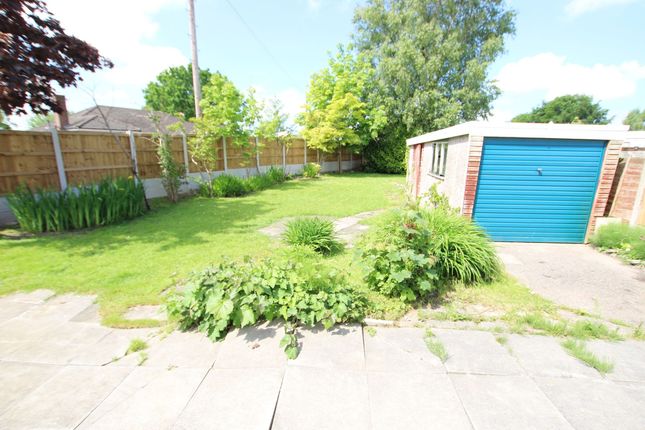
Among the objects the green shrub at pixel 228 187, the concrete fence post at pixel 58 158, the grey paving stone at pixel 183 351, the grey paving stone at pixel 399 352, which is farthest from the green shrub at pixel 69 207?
the grey paving stone at pixel 399 352

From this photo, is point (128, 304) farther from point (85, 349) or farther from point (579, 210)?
point (579, 210)

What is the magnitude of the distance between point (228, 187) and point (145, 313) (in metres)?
7.74

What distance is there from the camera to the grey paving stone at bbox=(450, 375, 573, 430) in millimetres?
1727

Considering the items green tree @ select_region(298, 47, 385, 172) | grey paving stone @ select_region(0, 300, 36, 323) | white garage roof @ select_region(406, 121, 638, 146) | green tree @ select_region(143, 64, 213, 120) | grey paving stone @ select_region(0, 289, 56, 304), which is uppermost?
green tree @ select_region(143, 64, 213, 120)

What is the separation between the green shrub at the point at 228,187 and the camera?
33.7 ft

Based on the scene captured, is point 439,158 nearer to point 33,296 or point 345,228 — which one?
point 345,228

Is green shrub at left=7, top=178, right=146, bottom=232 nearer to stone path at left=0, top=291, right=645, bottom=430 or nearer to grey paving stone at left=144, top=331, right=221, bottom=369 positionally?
stone path at left=0, top=291, right=645, bottom=430

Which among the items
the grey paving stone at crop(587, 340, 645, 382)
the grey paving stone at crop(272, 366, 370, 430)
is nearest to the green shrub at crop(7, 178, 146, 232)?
the grey paving stone at crop(272, 366, 370, 430)

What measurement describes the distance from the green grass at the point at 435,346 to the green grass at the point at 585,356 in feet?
3.52

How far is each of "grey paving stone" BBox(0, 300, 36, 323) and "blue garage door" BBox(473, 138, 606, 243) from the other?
22.1 ft

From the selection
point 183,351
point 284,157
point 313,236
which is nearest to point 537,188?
point 313,236

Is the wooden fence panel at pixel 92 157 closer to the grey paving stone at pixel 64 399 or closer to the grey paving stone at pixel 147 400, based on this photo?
the grey paving stone at pixel 64 399

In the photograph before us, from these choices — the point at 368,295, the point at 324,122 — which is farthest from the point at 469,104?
the point at 368,295

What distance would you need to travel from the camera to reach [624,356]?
238 cm
